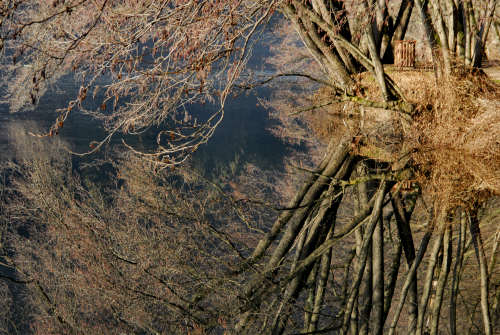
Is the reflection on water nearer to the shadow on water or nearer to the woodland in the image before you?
the shadow on water

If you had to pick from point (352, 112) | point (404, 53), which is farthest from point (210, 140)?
point (404, 53)

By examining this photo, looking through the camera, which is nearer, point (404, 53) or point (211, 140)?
point (404, 53)

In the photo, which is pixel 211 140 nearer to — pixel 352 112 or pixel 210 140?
pixel 210 140

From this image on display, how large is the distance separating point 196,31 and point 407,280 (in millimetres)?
3177

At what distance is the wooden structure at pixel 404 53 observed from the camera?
4.86 m

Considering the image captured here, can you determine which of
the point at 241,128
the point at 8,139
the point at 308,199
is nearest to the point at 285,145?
the point at 241,128

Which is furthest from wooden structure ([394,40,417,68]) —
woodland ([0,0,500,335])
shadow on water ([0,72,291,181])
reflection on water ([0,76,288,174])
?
reflection on water ([0,76,288,174])

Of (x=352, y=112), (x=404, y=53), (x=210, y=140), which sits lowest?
(x=352, y=112)

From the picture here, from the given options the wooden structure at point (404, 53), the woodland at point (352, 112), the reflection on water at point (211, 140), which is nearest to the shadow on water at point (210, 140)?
the reflection on water at point (211, 140)

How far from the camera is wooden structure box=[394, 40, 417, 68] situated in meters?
4.86

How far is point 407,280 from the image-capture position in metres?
4.94

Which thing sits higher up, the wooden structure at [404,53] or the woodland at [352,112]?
the wooden structure at [404,53]

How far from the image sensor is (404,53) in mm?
4914

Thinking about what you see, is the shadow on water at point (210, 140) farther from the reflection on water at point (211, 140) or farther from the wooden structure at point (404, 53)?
the wooden structure at point (404, 53)
